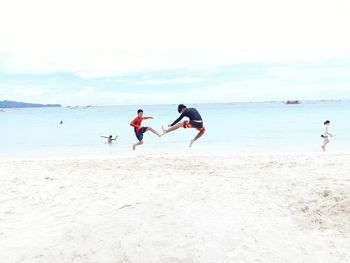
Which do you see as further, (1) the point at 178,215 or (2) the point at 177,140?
(2) the point at 177,140

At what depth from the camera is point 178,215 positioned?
632cm

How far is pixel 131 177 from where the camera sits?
31.3 ft

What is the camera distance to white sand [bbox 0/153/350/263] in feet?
17.1

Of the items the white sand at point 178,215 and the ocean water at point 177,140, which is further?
the ocean water at point 177,140

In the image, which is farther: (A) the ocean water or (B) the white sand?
(A) the ocean water

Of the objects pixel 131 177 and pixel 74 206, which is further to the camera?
pixel 131 177

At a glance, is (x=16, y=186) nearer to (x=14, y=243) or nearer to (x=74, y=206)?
(x=74, y=206)

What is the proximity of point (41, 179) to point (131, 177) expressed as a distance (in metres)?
2.20

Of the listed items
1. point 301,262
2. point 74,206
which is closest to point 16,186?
point 74,206

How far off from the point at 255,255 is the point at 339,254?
1059 mm

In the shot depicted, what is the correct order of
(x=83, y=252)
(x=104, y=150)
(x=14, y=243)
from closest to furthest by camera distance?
(x=83, y=252)
(x=14, y=243)
(x=104, y=150)

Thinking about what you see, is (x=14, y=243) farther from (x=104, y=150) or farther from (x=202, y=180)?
(x=104, y=150)

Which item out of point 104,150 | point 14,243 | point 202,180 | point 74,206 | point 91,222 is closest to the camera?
point 14,243

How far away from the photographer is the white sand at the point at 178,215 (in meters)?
5.20
